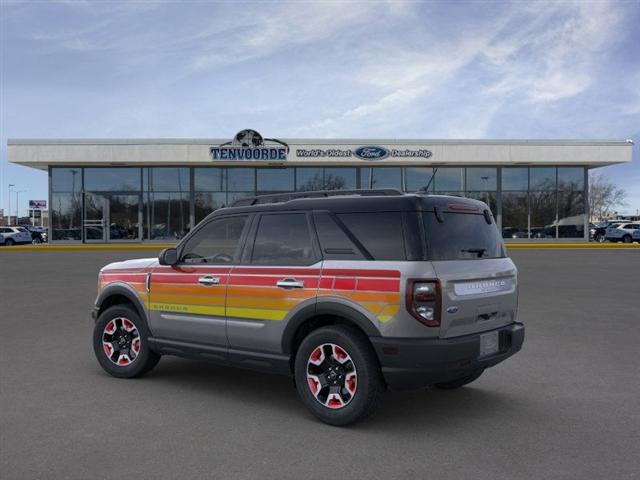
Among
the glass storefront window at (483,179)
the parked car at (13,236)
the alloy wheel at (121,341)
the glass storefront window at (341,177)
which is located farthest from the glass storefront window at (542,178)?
the alloy wheel at (121,341)

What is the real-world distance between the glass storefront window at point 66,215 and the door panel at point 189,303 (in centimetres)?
3406

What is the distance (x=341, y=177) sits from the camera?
38375 mm

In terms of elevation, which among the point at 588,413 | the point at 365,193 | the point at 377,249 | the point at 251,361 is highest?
the point at 365,193

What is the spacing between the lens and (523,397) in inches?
216

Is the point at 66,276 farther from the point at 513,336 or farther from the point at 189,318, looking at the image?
the point at 513,336

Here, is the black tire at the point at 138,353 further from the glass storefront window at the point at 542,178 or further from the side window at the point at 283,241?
the glass storefront window at the point at 542,178

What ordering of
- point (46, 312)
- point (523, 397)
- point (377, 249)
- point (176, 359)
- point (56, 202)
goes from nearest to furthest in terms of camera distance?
point (377, 249) < point (523, 397) < point (176, 359) < point (46, 312) < point (56, 202)

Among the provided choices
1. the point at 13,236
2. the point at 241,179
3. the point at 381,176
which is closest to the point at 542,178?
the point at 381,176

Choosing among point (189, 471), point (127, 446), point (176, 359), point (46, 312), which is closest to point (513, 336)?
point (189, 471)

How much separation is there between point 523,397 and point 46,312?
27.5 feet

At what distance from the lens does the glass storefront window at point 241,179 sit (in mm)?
37812

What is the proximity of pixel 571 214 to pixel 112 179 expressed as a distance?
97.7 feet

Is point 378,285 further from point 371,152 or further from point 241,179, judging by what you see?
point 241,179

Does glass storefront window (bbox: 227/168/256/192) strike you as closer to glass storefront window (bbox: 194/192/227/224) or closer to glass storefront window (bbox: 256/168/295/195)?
glass storefront window (bbox: 256/168/295/195)
